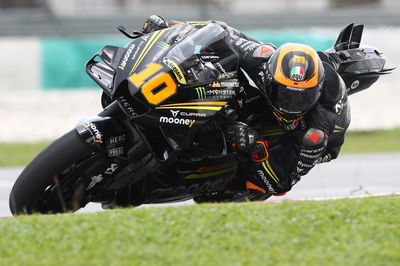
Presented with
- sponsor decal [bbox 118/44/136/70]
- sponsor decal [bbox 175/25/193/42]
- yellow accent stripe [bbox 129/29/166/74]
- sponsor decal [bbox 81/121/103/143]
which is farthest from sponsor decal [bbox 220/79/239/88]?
sponsor decal [bbox 81/121/103/143]

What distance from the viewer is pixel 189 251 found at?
140 inches

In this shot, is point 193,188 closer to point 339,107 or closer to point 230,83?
point 230,83

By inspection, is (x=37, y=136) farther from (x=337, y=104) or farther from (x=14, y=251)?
(x=14, y=251)

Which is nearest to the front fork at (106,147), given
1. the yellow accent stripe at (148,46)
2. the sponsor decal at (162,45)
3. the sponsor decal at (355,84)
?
the yellow accent stripe at (148,46)

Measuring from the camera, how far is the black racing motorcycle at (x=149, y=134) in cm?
439

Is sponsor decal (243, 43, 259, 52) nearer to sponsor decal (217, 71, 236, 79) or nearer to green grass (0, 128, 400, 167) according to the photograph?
sponsor decal (217, 71, 236, 79)

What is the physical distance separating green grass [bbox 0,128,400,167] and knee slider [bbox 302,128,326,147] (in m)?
5.48

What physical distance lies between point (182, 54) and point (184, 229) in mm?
1200

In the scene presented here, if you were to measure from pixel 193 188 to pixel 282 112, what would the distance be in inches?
34.1

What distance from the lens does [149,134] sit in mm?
4504

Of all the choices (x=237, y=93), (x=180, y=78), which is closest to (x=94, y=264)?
(x=180, y=78)

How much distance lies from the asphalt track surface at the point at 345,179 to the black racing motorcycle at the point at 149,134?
119 centimetres

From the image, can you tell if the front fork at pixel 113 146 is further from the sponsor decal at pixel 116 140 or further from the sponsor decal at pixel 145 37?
the sponsor decal at pixel 145 37

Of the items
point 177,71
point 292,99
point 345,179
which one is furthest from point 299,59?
point 345,179
